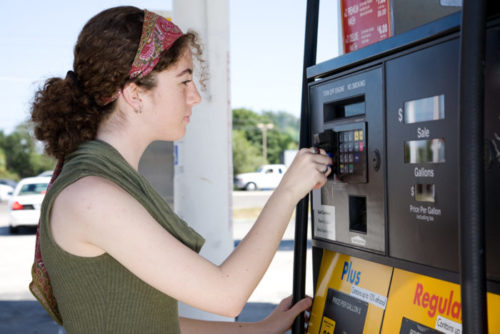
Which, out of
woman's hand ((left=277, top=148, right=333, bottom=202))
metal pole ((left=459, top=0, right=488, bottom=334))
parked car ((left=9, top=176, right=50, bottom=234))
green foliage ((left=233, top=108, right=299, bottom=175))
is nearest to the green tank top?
woman's hand ((left=277, top=148, right=333, bottom=202))

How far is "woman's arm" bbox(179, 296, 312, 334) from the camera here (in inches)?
66.6

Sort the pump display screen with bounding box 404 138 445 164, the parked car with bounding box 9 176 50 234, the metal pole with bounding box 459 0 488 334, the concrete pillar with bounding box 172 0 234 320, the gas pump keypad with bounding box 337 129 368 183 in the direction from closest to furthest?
1. the metal pole with bounding box 459 0 488 334
2. the pump display screen with bounding box 404 138 445 164
3. the gas pump keypad with bounding box 337 129 368 183
4. the concrete pillar with bounding box 172 0 234 320
5. the parked car with bounding box 9 176 50 234

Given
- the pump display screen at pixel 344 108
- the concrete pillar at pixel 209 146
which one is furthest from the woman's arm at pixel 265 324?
the concrete pillar at pixel 209 146

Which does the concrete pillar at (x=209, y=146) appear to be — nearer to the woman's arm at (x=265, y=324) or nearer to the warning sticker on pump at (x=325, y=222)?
the woman's arm at (x=265, y=324)

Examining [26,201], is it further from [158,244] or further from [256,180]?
[256,180]

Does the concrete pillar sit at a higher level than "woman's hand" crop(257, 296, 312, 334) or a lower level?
higher

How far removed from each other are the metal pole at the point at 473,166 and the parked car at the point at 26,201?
1141 centimetres

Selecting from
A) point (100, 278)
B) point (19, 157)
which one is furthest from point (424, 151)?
point (19, 157)

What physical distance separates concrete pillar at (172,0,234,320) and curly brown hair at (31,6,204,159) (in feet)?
5.22

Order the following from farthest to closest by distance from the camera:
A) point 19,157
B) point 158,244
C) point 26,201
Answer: point 19,157 → point 26,201 → point 158,244

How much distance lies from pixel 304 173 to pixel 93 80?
1.99 feet

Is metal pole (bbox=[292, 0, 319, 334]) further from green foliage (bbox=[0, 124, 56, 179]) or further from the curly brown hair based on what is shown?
green foliage (bbox=[0, 124, 56, 179])

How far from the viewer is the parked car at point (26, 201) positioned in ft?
37.3

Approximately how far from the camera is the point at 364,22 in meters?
1.66
